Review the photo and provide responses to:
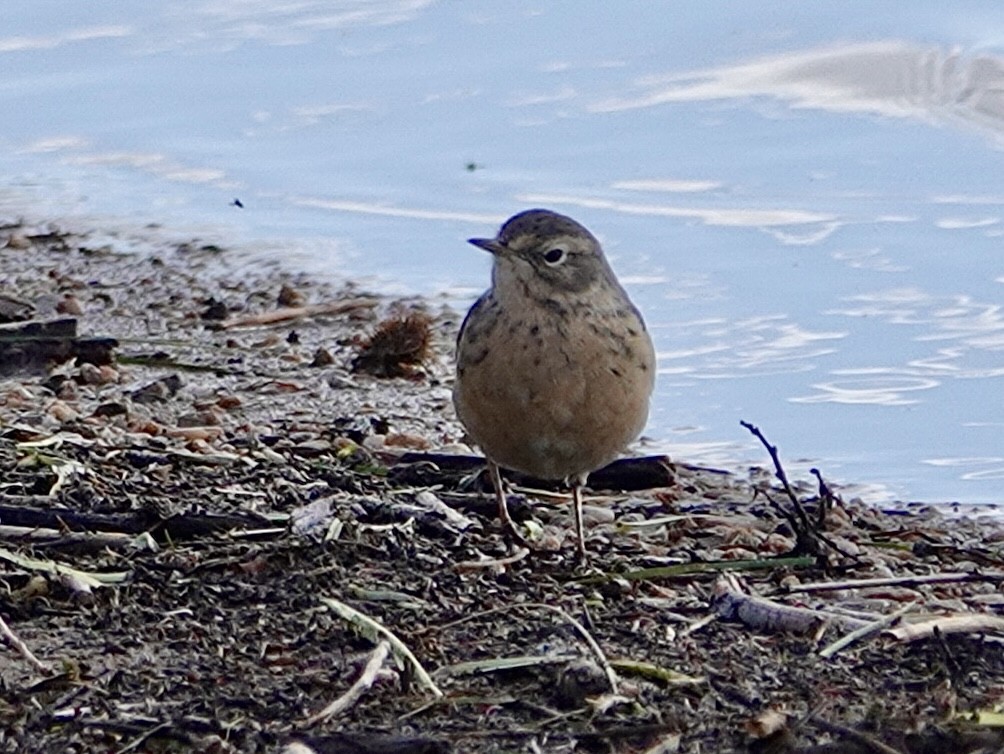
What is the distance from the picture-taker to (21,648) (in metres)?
5.05

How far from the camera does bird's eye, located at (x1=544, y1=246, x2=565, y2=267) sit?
6.97m


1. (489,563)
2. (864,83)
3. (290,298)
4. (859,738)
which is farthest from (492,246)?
(864,83)

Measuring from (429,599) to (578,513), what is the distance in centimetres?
101

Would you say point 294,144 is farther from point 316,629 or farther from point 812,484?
point 316,629

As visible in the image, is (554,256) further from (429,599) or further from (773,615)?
(773,615)

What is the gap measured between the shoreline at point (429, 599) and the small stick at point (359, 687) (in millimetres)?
17

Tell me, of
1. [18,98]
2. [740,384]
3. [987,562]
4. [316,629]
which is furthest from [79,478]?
[18,98]

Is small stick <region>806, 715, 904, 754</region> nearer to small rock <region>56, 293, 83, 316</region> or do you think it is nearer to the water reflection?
small rock <region>56, 293, 83, 316</region>

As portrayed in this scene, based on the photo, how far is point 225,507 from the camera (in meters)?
6.35

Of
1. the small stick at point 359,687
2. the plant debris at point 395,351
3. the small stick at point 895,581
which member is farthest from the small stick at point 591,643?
the plant debris at point 395,351

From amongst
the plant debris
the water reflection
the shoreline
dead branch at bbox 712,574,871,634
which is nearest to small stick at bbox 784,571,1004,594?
the shoreline

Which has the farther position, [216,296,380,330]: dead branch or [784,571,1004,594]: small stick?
[216,296,380,330]: dead branch

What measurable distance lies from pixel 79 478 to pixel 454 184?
5825 mm

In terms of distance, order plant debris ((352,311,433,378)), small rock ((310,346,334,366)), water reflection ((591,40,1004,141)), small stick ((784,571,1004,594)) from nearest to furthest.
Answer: small stick ((784,571,1004,594)), plant debris ((352,311,433,378)), small rock ((310,346,334,366)), water reflection ((591,40,1004,141))
